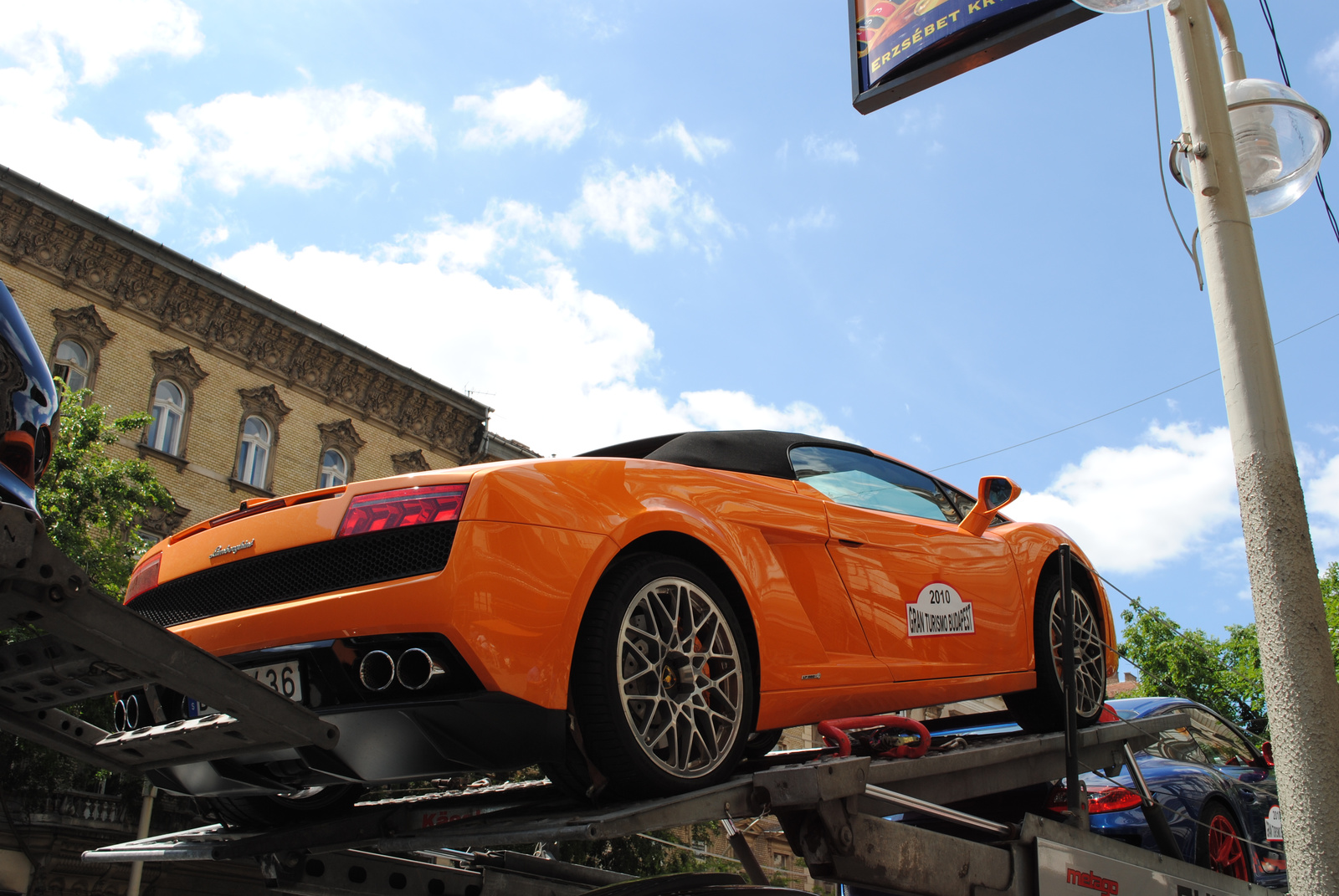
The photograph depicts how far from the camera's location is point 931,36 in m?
5.45

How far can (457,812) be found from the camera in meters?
3.45

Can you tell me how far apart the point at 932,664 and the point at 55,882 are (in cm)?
1543

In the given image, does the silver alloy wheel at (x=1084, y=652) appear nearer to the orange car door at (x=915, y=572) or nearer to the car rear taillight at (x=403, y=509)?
the orange car door at (x=915, y=572)

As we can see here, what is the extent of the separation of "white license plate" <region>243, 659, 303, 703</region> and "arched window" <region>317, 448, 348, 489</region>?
76.1 feet

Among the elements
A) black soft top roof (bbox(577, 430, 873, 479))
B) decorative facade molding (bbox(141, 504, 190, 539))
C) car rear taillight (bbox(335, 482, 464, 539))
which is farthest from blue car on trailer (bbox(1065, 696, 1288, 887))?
decorative facade molding (bbox(141, 504, 190, 539))

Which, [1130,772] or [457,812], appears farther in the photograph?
[1130,772]

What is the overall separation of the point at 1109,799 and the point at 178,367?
2194cm

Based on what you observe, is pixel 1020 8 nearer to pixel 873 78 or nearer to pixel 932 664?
pixel 873 78

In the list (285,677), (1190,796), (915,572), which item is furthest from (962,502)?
(285,677)

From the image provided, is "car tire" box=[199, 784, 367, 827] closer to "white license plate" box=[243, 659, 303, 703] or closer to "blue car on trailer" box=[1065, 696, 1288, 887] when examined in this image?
"white license plate" box=[243, 659, 303, 703]

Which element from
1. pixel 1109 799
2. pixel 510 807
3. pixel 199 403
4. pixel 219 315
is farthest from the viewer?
pixel 219 315

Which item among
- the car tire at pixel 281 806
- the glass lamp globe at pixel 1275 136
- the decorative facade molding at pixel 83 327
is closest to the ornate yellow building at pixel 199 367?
the decorative facade molding at pixel 83 327

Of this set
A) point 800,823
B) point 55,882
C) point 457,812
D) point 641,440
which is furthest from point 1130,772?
point 55,882

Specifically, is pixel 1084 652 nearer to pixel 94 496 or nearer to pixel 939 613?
pixel 939 613
